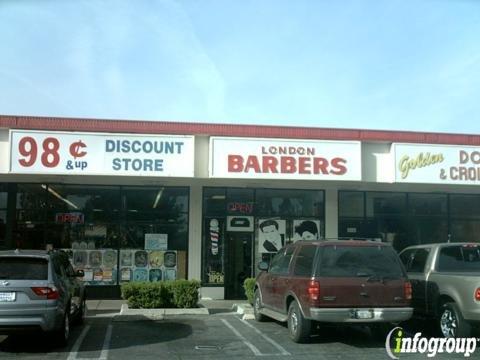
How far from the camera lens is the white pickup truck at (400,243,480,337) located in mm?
10008

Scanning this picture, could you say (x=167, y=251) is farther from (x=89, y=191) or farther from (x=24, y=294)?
(x=24, y=294)

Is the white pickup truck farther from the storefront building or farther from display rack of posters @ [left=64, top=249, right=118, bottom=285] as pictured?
display rack of posters @ [left=64, top=249, right=118, bottom=285]

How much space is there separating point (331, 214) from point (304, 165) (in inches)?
131

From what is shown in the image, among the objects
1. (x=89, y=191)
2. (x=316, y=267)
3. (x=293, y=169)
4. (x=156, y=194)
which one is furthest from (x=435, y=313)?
(x=89, y=191)

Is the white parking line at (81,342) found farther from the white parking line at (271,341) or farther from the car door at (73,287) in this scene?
the white parking line at (271,341)

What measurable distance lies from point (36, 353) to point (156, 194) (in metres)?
9.74

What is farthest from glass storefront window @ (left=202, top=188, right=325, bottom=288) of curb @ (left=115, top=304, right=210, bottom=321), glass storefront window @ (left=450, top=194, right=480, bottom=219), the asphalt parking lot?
the asphalt parking lot

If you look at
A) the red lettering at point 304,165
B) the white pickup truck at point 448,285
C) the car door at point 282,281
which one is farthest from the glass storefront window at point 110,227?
the white pickup truck at point 448,285

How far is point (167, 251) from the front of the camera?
18922 millimetres

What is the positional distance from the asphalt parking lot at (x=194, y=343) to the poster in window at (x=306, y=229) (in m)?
6.54

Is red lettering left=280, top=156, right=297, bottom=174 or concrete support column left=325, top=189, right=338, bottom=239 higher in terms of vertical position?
red lettering left=280, top=156, right=297, bottom=174

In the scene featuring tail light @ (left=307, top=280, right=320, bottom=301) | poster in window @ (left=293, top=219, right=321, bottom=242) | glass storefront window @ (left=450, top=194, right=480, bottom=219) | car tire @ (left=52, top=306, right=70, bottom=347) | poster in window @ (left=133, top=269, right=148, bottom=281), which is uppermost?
glass storefront window @ (left=450, top=194, right=480, bottom=219)

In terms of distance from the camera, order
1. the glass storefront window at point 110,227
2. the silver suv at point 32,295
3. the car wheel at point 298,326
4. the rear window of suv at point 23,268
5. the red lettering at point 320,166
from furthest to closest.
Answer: the glass storefront window at point 110,227 < the red lettering at point 320,166 < the car wheel at point 298,326 < the rear window of suv at point 23,268 < the silver suv at point 32,295

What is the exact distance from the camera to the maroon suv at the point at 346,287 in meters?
10.0
